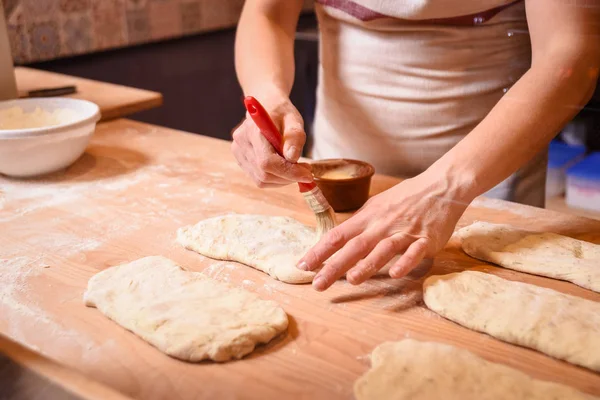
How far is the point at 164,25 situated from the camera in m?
3.01

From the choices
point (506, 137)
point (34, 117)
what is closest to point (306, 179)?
point (506, 137)

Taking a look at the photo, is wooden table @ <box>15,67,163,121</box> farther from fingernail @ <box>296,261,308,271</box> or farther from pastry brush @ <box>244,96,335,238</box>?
fingernail @ <box>296,261,308,271</box>

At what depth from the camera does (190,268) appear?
1.07 metres

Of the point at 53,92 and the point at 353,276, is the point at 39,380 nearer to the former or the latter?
the point at 353,276

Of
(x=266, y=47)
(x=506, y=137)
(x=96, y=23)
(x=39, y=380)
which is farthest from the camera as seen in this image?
(x=96, y=23)

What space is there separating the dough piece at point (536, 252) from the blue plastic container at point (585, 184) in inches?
4.5

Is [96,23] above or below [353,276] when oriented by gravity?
above

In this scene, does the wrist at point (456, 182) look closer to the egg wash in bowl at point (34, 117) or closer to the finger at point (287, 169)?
the finger at point (287, 169)

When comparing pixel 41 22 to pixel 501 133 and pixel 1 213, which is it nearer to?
pixel 1 213

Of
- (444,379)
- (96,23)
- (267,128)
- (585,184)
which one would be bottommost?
(444,379)

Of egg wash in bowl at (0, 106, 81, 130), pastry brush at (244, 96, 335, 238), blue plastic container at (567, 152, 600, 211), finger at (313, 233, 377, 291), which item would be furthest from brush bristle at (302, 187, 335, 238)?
egg wash in bowl at (0, 106, 81, 130)

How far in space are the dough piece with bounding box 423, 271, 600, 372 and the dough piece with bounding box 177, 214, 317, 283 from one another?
0.75 ft

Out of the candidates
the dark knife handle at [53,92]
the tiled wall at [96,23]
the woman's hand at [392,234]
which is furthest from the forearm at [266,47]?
the tiled wall at [96,23]

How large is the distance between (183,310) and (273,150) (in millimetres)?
351
